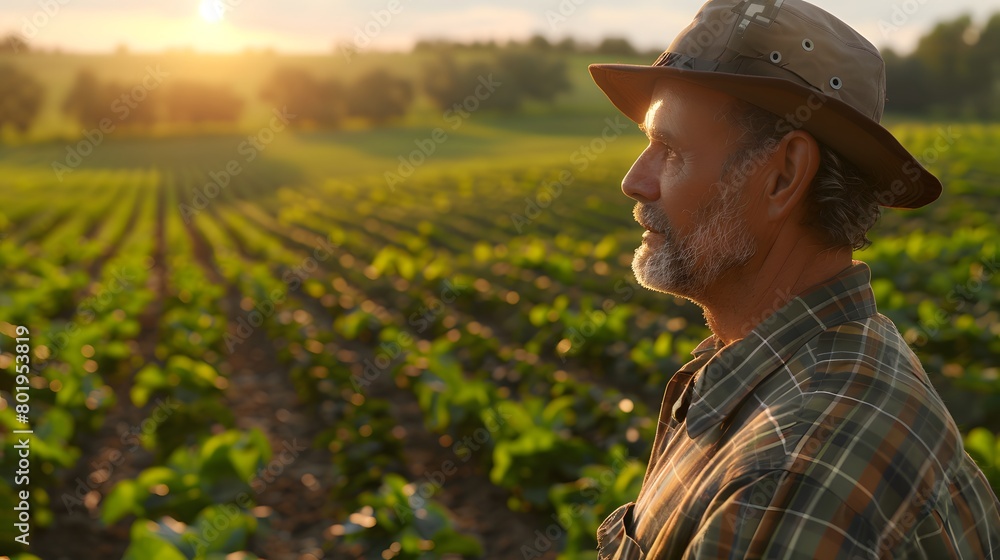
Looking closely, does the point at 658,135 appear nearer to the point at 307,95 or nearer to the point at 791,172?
the point at 791,172

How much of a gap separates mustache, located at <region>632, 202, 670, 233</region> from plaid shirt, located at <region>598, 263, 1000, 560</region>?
324 millimetres

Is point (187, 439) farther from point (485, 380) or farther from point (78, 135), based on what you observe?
point (78, 135)

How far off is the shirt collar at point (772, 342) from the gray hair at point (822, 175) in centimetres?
10

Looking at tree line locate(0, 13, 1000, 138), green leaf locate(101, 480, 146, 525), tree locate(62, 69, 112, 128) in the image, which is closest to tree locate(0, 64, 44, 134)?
tree line locate(0, 13, 1000, 138)

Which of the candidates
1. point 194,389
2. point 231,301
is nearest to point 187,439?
point 194,389

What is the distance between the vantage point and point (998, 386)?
15.9 ft

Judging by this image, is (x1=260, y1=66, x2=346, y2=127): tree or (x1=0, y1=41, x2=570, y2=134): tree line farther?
(x1=260, y1=66, x2=346, y2=127): tree

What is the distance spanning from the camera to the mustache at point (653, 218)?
5.90 feet

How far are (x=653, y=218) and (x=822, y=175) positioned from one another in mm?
361

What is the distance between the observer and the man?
1.24m

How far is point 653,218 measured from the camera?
71.6 inches

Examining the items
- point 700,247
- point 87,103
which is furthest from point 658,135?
point 87,103

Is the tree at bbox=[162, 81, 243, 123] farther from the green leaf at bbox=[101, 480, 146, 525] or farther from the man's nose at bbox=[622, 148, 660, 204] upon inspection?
the man's nose at bbox=[622, 148, 660, 204]

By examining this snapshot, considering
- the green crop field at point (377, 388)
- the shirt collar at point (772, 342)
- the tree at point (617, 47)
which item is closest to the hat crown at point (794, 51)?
the shirt collar at point (772, 342)
